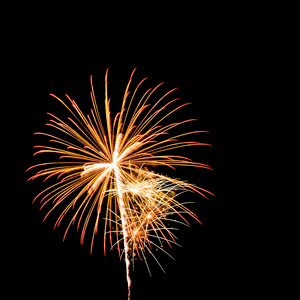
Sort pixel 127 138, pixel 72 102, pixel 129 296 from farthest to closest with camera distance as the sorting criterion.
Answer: pixel 129 296, pixel 127 138, pixel 72 102

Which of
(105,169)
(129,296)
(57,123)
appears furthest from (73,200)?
(129,296)

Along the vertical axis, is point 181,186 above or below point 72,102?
below

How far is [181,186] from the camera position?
4.33 metres

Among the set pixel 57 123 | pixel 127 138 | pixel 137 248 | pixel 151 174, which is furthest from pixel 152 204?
pixel 57 123

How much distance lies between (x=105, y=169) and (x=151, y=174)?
0.94 m

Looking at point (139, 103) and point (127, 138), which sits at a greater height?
point (139, 103)

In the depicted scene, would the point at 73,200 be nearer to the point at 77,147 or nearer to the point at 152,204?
the point at 77,147

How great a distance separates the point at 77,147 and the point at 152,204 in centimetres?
175

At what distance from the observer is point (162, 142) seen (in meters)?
4.45

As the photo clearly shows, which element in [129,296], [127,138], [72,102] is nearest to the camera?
[72,102]

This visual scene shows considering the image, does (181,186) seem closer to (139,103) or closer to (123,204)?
(123,204)

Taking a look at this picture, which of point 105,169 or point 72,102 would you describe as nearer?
point 72,102

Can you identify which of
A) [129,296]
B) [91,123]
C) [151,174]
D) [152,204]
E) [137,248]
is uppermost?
[91,123]

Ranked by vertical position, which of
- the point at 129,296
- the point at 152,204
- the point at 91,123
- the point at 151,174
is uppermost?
the point at 91,123
